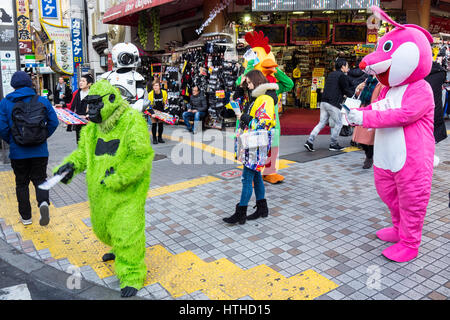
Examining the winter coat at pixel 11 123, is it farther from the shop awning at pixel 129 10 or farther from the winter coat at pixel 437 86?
the shop awning at pixel 129 10

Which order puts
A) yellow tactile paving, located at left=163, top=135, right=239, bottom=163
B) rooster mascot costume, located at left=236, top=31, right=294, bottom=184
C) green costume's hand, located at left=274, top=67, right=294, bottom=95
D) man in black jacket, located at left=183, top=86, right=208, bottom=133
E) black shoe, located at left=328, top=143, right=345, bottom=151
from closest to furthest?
rooster mascot costume, located at left=236, top=31, right=294, bottom=184, green costume's hand, located at left=274, top=67, right=294, bottom=95, yellow tactile paving, located at left=163, top=135, right=239, bottom=163, black shoe, located at left=328, top=143, right=345, bottom=151, man in black jacket, located at left=183, top=86, right=208, bottom=133

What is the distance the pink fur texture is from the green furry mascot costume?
2094 mm

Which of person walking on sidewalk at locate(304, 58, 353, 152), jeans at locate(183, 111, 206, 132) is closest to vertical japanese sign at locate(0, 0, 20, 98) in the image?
jeans at locate(183, 111, 206, 132)

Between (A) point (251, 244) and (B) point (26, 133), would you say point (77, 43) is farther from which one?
(A) point (251, 244)

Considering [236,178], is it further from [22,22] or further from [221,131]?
[22,22]

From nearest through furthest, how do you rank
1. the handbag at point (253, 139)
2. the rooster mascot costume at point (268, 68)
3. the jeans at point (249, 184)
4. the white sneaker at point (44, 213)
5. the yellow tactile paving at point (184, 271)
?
the yellow tactile paving at point (184, 271) → the handbag at point (253, 139) → the jeans at point (249, 184) → the white sneaker at point (44, 213) → the rooster mascot costume at point (268, 68)

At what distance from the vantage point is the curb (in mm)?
3305

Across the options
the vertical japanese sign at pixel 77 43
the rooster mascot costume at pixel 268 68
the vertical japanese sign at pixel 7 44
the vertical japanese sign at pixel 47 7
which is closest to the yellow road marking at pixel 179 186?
the rooster mascot costume at pixel 268 68

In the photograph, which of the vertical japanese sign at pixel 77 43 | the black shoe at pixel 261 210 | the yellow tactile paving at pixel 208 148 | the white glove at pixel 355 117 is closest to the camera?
the white glove at pixel 355 117

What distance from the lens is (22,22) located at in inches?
749

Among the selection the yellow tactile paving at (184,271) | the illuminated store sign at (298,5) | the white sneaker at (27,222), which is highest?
the illuminated store sign at (298,5)

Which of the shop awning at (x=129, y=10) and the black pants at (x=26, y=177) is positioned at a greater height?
the shop awning at (x=129, y=10)

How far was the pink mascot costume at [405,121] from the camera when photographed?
11.4ft

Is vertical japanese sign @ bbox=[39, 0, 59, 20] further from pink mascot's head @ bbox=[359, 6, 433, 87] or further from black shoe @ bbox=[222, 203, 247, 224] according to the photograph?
pink mascot's head @ bbox=[359, 6, 433, 87]
